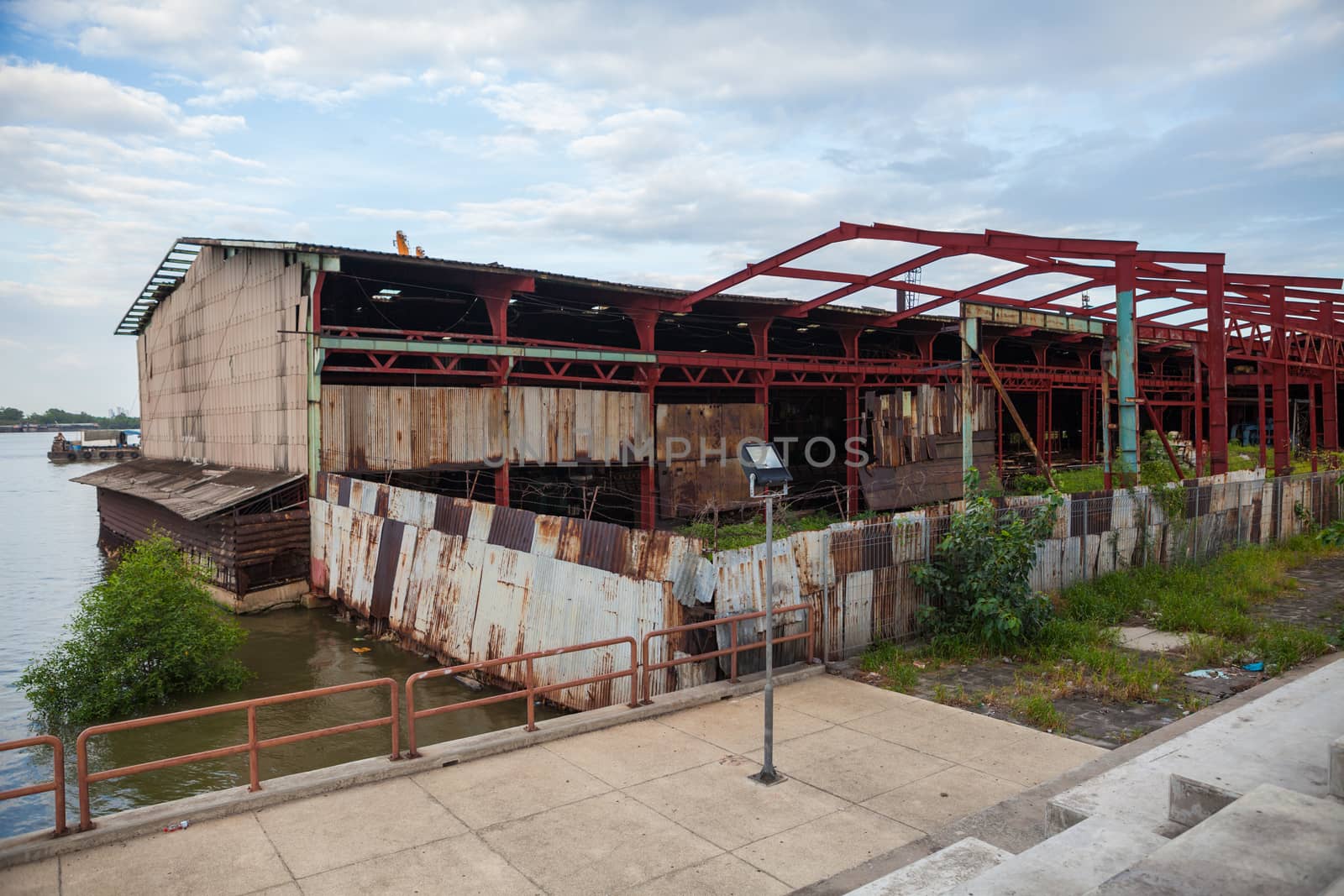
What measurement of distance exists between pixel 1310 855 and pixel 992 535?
723cm

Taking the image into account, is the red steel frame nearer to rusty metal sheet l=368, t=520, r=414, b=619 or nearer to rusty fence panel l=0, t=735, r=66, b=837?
rusty metal sheet l=368, t=520, r=414, b=619

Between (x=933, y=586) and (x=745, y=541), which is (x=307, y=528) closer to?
(x=745, y=541)

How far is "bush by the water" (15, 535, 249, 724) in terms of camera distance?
43.0ft

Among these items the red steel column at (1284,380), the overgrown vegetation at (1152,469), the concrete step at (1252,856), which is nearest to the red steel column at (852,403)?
the overgrown vegetation at (1152,469)

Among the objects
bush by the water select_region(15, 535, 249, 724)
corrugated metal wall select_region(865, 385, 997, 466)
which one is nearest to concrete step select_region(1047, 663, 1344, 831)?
bush by the water select_region(15, 535, 249, 724)

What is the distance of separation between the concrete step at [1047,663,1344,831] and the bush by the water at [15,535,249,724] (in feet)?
45.3

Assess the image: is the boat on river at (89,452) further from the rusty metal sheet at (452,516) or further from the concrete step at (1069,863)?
the concrete step at (1069,863)

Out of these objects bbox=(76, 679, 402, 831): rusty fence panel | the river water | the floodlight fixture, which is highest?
the floodlight fixture

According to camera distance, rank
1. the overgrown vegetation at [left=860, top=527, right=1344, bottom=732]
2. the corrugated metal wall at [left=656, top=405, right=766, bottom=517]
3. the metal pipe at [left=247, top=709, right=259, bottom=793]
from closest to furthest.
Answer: the metal pipe at [left=247, top=709, right=259, bottom=793] → the overgrown vegetation at [left=860, top=527, right=1344, bottom=732] → the corrugated metal wall at [left=656, top=405, right=766, bottom=517]

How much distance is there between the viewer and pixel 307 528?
19766 mm

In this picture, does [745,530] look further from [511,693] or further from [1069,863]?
[1069,863]

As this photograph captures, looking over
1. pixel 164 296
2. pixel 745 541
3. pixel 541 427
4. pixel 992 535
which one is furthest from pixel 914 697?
pixel 164 296

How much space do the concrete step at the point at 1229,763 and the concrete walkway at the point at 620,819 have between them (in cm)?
108

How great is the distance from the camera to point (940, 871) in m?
4.87
